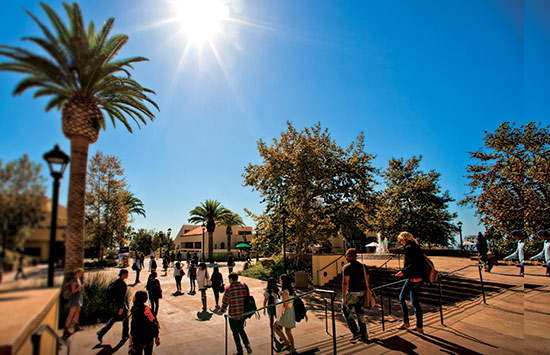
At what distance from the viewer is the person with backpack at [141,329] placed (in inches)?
186

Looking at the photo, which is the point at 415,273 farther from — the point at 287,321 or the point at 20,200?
the point at 20,200

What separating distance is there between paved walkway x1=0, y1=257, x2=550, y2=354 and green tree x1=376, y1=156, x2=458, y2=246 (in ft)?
66.9

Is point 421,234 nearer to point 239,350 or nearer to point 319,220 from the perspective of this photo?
point 319,220

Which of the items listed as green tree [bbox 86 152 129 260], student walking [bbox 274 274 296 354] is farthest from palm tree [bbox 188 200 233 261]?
student walking [bbox 274 274 296 354]

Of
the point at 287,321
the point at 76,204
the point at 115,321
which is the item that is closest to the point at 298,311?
the point at 287,321

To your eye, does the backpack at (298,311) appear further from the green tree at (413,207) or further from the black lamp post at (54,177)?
the green tree at (413,207)

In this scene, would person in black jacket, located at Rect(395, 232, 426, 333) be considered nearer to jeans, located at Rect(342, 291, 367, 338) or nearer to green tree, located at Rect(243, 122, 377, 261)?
jeans, located at Rect(342, 291, 367, 338)

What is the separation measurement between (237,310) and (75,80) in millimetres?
5020

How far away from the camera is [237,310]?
5.80 metres

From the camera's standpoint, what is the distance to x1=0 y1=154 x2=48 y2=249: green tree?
1765mm

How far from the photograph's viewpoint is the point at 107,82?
3902 millimetres

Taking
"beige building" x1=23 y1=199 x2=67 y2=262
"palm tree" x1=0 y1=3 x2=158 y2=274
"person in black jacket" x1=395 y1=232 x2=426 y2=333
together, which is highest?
"palm tree" x1=0 y1=3 x2=158 y2=274

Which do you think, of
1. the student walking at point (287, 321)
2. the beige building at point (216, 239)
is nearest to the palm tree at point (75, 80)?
the student walking at point (287, 321)

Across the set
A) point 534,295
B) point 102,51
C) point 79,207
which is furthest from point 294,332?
point 102,51
